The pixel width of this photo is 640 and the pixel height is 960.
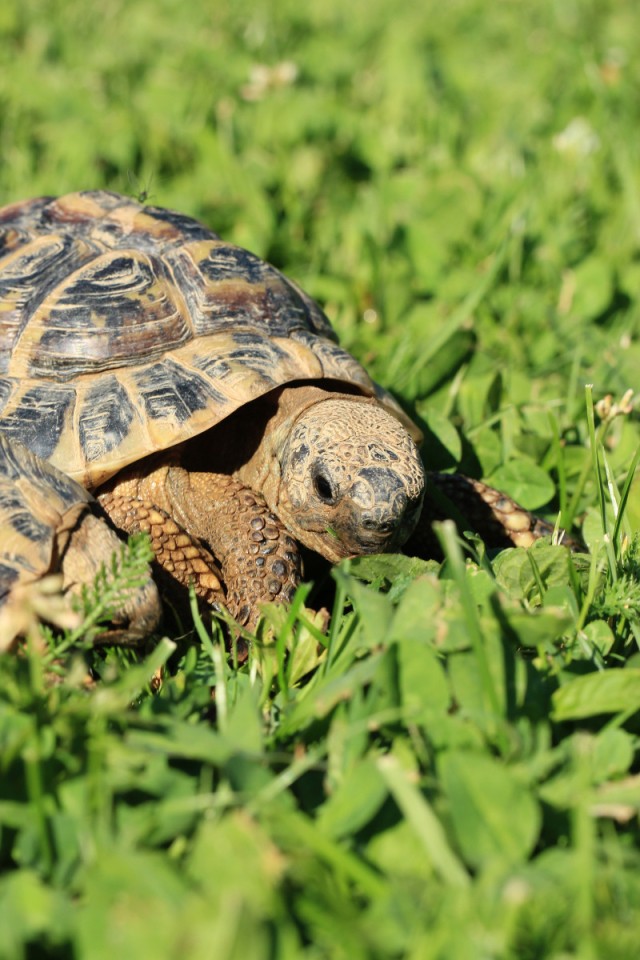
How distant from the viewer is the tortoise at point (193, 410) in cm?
286

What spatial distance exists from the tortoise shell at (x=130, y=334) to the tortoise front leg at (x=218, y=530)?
0.67ft

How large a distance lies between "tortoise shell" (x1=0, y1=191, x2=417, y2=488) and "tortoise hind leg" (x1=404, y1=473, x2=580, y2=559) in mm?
283

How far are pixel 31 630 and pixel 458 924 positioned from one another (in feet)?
2.97

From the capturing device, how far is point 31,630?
191 centimetres

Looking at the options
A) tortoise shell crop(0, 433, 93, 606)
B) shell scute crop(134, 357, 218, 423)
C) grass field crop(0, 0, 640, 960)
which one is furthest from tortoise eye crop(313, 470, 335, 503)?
tortoise shell crop(0, 433, 93, 606)

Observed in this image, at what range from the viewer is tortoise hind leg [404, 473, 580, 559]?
340 centimetres

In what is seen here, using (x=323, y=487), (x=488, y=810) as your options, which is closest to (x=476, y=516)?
(x=323, y=487)

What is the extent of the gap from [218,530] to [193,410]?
0.35 metres

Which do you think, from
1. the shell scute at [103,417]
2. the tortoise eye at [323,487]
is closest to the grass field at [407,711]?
the tortoise eye at [323,487]

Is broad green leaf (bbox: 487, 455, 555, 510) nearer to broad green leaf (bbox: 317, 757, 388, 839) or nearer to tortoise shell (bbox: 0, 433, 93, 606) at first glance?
tortoise shell (bbox: 0, 433, 93, 606)

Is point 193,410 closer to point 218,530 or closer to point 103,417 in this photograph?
point 103,417

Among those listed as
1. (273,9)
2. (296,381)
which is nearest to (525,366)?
(296,381)

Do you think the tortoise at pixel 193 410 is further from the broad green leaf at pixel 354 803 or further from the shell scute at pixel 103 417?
the broad green leaf at pixel 354 803

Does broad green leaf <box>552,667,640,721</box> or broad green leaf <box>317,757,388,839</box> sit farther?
broad green leaf <box>552,667,640,721</box>
